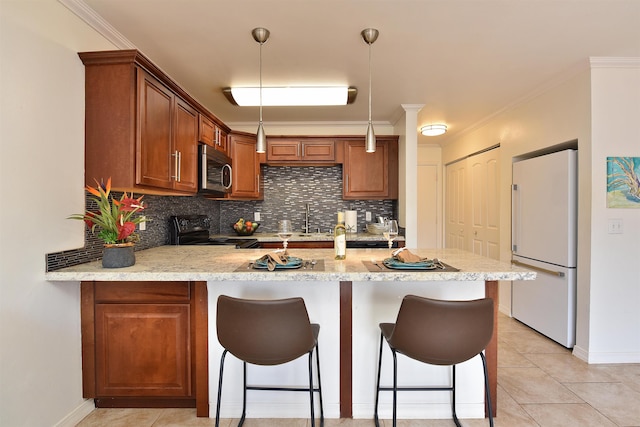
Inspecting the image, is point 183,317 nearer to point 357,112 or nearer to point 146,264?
point 146,264

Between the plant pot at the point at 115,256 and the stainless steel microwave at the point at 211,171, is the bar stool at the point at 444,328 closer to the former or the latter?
the plant pot at the point at 115,256

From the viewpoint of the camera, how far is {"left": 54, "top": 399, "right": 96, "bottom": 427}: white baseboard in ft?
5.74

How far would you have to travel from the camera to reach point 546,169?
2.96 meters

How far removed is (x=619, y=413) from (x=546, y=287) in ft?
4.08

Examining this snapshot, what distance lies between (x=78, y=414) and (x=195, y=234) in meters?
1.72

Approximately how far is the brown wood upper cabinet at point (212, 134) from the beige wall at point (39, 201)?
3.41ft

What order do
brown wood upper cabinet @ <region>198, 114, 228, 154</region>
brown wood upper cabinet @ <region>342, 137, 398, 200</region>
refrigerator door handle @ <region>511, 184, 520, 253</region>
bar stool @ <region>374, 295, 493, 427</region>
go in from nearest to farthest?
bar stool @ <region>374, 295, 493, 427</region> → brown wood upper cabinet @ <region>198, 114, 228, 154</region> → refrigerator door handle @ <region>511, 184, 520, 253</region> → brown wood upper cabinet @ <region>342, 137, 398, 200</region>

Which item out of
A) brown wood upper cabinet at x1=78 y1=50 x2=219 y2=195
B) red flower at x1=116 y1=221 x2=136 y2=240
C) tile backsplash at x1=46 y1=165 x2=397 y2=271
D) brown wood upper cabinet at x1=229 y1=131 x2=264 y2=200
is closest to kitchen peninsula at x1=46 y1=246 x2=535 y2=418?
red flower at x1=116 y1=221 x2=136 y2=240

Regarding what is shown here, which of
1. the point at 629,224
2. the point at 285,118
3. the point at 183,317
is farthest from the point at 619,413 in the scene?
the point at 285,118

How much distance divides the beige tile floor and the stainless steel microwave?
1708 mm

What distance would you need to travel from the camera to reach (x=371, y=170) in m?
4.01

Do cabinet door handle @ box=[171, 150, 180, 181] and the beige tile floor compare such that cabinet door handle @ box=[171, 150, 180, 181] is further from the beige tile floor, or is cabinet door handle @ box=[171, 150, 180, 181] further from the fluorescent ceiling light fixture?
the beige tile floor

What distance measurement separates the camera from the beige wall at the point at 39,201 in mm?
1450

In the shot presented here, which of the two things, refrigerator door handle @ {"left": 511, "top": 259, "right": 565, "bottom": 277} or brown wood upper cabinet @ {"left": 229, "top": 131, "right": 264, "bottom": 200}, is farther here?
brown wood upper cabinet @ {"left": 229, "top": 131, "right": 264, "bottom": 200}
